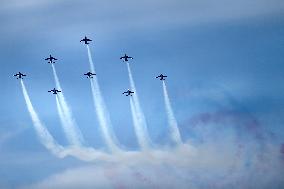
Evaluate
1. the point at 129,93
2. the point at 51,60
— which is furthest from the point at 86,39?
the point at 129,93

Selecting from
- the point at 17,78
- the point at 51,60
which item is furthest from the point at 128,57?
the point at 17,78

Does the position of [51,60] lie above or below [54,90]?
above

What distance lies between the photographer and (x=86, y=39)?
150 meters

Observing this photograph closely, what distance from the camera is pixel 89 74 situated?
468ft

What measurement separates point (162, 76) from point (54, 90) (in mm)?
36635

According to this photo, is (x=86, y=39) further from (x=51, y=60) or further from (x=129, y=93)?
(x=129, y=93)

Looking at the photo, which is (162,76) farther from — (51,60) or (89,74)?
(51,60)

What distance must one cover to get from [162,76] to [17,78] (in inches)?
1989

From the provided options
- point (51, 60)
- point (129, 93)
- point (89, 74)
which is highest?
point (51, 60)

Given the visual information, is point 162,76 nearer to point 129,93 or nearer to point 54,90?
point 129,93

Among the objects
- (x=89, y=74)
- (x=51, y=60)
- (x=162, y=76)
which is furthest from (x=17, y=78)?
(x=162, y=76)

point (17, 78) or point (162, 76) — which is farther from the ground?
point (17, 78)

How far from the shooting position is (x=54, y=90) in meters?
143

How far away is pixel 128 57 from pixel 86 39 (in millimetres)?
15776
